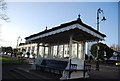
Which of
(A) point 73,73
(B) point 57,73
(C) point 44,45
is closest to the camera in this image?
(A) point 73,73

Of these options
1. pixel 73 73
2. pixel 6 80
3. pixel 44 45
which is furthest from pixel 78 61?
pixel 44 45

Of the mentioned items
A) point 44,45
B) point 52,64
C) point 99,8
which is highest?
point 99,8

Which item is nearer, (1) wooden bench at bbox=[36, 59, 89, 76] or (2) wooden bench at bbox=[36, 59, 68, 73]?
(1) wooden bench at bbox=[36, 59, 89, 76]

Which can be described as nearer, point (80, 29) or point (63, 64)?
point (80, 29)

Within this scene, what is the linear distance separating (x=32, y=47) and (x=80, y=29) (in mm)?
69148

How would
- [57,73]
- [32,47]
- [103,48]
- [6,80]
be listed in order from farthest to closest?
[32,47]
[103,48]
[57,73]
[6,80]

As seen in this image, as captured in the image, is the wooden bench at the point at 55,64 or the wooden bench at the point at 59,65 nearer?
the wooden bench at the point at 59,65

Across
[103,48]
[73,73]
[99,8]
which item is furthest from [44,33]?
[103,48]

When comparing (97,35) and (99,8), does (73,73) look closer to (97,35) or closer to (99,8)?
(97,35)

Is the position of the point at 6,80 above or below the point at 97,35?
below

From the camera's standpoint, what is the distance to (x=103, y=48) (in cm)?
4356

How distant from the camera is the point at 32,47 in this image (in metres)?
76.9

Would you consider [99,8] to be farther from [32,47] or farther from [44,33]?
[32,47]

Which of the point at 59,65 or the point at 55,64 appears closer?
the point at 59,65
